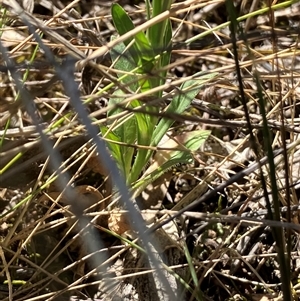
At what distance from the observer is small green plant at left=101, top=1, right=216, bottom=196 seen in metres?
1.16

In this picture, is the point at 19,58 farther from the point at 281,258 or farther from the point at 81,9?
the point at 281,258

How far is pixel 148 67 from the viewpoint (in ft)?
3.84

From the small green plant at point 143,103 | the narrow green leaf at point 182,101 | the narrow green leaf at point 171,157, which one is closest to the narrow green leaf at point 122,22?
the small green plant at point 143,103

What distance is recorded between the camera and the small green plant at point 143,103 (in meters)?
1.16

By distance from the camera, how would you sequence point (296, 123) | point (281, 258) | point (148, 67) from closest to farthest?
point (281, 258) → point (148, 67) → point (296, 123)

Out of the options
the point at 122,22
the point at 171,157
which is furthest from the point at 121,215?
the point at 122,22

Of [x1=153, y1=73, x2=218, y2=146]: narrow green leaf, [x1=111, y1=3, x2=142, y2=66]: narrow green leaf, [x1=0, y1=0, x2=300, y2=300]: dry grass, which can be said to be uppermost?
[x1=111, y1=3, x2=142, y2=66]: narrow green leaf

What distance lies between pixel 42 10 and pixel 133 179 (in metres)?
0.80

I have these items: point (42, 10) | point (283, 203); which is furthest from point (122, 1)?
point (283, 203)

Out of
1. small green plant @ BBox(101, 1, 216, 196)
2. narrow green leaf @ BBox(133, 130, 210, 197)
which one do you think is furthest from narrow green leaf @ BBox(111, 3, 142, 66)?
narrow green leaf @ BBox(133, 130, 210, 197)

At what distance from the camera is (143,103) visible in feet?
3.85

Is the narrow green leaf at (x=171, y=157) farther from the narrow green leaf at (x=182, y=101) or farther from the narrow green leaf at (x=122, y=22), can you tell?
the narrow green leaf at (x=122, y=22)

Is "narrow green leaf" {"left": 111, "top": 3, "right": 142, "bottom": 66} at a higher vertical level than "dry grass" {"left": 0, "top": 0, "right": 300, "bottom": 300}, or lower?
higher

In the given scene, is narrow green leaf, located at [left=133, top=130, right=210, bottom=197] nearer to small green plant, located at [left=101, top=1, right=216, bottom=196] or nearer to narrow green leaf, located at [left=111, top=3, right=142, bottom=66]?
small green plant, located at [left=101, top=1, right=216, bottom=196]
